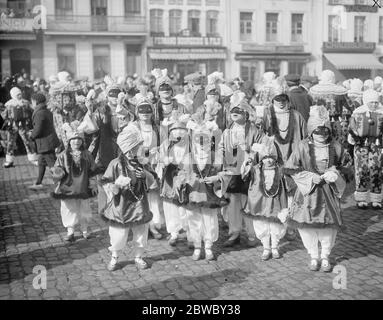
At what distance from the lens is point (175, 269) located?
5668mm

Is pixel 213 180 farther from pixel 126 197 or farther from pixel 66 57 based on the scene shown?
pixel 66 57

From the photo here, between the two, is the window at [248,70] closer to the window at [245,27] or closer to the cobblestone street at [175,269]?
the window at [245,27]

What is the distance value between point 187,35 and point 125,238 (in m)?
18.4

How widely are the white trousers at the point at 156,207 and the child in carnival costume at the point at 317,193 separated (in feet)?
6.23

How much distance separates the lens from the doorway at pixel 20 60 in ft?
83.1

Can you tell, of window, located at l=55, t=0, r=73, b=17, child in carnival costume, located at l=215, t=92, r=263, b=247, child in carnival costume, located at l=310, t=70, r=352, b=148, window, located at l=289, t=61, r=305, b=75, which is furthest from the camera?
window, located at l=289, t=61, r=305, b=75

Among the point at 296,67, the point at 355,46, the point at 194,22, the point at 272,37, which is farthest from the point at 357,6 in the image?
the point at 355,46

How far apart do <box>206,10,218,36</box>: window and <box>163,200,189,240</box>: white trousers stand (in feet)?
47.9

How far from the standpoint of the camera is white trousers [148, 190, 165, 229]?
671cm

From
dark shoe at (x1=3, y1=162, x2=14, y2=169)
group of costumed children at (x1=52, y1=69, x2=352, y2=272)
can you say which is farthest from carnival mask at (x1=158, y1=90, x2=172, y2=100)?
dark shoe at (x1=3, y1=162, x2=14, y2=169)

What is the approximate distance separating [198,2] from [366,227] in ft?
50.2

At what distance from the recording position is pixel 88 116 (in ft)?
25.5

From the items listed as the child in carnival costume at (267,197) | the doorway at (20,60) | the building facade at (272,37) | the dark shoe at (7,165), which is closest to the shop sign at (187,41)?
the building facade at (272,37)

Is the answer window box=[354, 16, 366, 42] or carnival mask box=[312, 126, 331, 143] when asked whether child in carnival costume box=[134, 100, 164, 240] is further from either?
window box=[354, 16, 366, 42]
